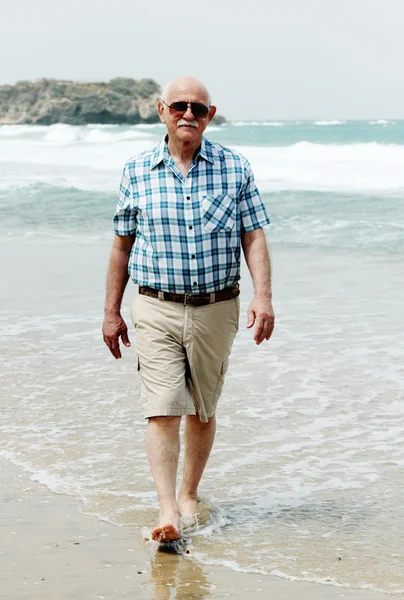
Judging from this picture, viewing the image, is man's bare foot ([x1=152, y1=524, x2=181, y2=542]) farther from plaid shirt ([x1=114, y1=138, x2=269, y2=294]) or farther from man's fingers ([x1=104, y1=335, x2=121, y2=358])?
plaid shirt ([x1=114, y1=138, x2=269, y2=294])

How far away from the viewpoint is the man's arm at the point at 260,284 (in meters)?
3.87

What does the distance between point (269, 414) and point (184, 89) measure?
2.36 metres

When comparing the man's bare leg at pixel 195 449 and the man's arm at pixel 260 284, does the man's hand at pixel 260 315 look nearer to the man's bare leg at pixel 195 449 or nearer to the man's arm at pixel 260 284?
the man's arm at pixel 260 284

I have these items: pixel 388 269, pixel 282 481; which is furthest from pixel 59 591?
pixel 388 269

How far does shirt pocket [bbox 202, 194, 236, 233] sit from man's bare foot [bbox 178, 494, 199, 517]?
1166mm

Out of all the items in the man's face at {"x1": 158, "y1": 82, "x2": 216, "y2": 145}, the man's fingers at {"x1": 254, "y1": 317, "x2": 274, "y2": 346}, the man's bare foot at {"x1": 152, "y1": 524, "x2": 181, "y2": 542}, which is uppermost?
the man's face at {"x1": 158, "y1": 82, "x2": 216, "y2": 145}

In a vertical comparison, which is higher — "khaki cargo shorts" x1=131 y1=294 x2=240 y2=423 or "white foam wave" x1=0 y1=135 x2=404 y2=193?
"khaki cargo shorts" x1=131 y1=294 x2=240 y2=423

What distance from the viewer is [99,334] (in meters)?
7.61

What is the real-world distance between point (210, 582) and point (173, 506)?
368 millimetres

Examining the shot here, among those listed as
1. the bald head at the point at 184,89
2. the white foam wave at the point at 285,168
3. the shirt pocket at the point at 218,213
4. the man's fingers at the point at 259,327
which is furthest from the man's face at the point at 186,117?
the white foam wave at the point at 285,168

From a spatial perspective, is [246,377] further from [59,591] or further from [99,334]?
[59,591]

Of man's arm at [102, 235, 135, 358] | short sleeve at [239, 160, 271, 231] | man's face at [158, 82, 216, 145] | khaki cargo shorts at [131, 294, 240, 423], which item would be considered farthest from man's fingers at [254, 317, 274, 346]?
man's face at [158, 82, 216, 145]

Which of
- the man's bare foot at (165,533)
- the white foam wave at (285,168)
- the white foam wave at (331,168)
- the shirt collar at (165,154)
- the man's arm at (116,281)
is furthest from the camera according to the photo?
the white foam wave at (285,168)

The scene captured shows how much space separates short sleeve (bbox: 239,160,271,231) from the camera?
388cm
